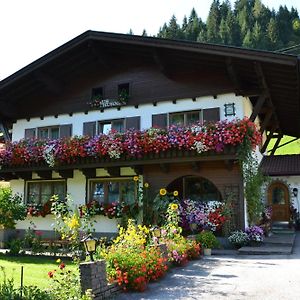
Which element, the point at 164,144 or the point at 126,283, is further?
the point at 164,144

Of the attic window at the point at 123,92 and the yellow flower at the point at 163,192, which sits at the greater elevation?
the attic window at the point at 123,92

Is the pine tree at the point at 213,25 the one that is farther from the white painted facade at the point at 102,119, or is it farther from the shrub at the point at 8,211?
the shrub at the point at 8,211

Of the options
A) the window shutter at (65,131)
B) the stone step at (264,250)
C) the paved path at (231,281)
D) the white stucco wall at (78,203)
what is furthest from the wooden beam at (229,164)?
the window shutter at (65,131)

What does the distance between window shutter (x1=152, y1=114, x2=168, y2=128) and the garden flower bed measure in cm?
125

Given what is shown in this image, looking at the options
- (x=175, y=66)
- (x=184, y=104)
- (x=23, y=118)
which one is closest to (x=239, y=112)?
(x=184, y=104)

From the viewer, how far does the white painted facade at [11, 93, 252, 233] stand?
48.0 ft

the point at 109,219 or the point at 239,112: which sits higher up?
the point at 239,112

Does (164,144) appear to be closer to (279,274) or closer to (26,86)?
(279,274)

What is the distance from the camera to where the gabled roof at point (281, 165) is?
67.4ft

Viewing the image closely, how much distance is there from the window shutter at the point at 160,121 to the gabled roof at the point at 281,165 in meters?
7.45

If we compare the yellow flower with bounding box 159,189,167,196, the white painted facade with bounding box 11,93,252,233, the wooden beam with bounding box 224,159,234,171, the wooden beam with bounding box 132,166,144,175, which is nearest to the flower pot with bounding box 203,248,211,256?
the yellow flower with bounding box 159,189,167,196

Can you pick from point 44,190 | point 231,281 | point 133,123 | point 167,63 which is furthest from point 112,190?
point 231,281

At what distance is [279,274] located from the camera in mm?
8648

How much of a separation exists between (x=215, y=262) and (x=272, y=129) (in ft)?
41.5
